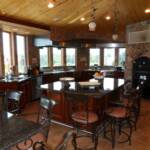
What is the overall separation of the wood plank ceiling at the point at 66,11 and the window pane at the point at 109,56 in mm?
2323

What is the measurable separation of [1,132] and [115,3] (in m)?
4.61

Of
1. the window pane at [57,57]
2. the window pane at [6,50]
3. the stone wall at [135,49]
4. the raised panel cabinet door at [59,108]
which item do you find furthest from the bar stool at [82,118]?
the stone wall at [135,49]

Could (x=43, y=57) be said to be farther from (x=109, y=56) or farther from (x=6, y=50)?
(x=109, y=56)

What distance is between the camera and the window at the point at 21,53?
5.95 m

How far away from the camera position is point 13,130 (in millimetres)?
1635

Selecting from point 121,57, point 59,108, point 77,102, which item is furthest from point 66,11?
point 121,57

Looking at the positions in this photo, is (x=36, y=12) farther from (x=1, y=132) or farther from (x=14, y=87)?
(x=1, y=132)

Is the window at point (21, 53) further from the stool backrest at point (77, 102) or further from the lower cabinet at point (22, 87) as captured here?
the stool backrest at point (77, 102)

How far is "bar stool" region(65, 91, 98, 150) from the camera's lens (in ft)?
9.04

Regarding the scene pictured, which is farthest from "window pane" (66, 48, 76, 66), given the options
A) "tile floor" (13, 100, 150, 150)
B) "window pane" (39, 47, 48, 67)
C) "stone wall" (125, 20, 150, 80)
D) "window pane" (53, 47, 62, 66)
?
"tile floor" (13, 100, 150, 150)

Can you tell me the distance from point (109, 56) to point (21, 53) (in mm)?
4757

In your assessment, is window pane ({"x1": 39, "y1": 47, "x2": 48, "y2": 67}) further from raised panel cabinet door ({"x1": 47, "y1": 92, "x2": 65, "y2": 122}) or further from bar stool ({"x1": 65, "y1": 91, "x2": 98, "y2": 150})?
bar stool ({"x1": 65, "y1": 91, "x2": 98, "y2": 150})

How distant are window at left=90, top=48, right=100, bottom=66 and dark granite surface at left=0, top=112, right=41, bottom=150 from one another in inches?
273

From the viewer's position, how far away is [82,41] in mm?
6641
